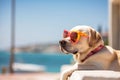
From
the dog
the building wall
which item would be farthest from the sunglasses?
the building wall

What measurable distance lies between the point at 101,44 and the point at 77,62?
195mm

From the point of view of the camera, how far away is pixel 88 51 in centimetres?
250

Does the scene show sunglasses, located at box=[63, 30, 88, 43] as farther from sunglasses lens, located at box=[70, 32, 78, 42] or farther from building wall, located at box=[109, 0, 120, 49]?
building wall, located at box=[109, 0, 120, 49]

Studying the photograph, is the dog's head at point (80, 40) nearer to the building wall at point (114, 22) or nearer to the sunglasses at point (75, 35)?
the sunglasses at point (75, 35)

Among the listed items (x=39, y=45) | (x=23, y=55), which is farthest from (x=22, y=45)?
(x=23, y=55)

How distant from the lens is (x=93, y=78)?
2.09m

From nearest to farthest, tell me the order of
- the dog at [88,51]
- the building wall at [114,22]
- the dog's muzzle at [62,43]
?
the dog at [88,51]
the dog's muzzle at [62,43]
the building wall at [114,22]

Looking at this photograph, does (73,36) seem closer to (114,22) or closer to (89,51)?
(89,51)

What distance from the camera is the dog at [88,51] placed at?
242cm

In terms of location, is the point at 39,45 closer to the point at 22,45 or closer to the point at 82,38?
the point at 22,45

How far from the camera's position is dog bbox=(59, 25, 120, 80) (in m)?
2.42

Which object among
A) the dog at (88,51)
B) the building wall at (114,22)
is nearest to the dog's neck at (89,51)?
the dog at (88,51)

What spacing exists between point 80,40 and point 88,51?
0.27ft

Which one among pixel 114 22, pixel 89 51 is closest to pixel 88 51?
pixel 89 51
